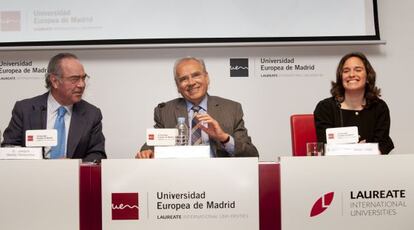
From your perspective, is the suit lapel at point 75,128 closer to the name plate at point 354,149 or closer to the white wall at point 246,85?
the white wall at point 246,85

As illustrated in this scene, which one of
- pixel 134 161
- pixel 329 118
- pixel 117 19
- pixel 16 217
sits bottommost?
pixel 16 217

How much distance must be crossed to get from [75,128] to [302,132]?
1.31 meters

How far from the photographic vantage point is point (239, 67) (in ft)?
13.0

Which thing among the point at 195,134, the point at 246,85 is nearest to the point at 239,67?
the point at 246,85

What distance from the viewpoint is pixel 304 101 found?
3969mm

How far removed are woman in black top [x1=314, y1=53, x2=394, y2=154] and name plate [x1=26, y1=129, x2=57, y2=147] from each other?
4.64ft

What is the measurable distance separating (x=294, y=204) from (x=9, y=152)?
1111 mm

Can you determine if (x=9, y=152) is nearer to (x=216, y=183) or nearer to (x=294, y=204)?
(x=216, y=183)

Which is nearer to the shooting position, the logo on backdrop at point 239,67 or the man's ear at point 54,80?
the man's ear at point 54,80

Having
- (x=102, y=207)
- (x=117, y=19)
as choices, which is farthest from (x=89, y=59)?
(x=102, y=207)

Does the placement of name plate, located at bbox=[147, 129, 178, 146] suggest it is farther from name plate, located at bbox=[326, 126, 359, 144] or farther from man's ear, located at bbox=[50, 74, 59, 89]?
man's ear, located at bbox=[50, 74, 59, 89]

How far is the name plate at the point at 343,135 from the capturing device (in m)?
2.22

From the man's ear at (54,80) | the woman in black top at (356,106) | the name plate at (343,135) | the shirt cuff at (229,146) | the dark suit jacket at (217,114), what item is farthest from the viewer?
the man's ear at (54,80)

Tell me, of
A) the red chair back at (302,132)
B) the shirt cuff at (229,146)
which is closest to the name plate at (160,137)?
the shirt cuff at (229,146)
